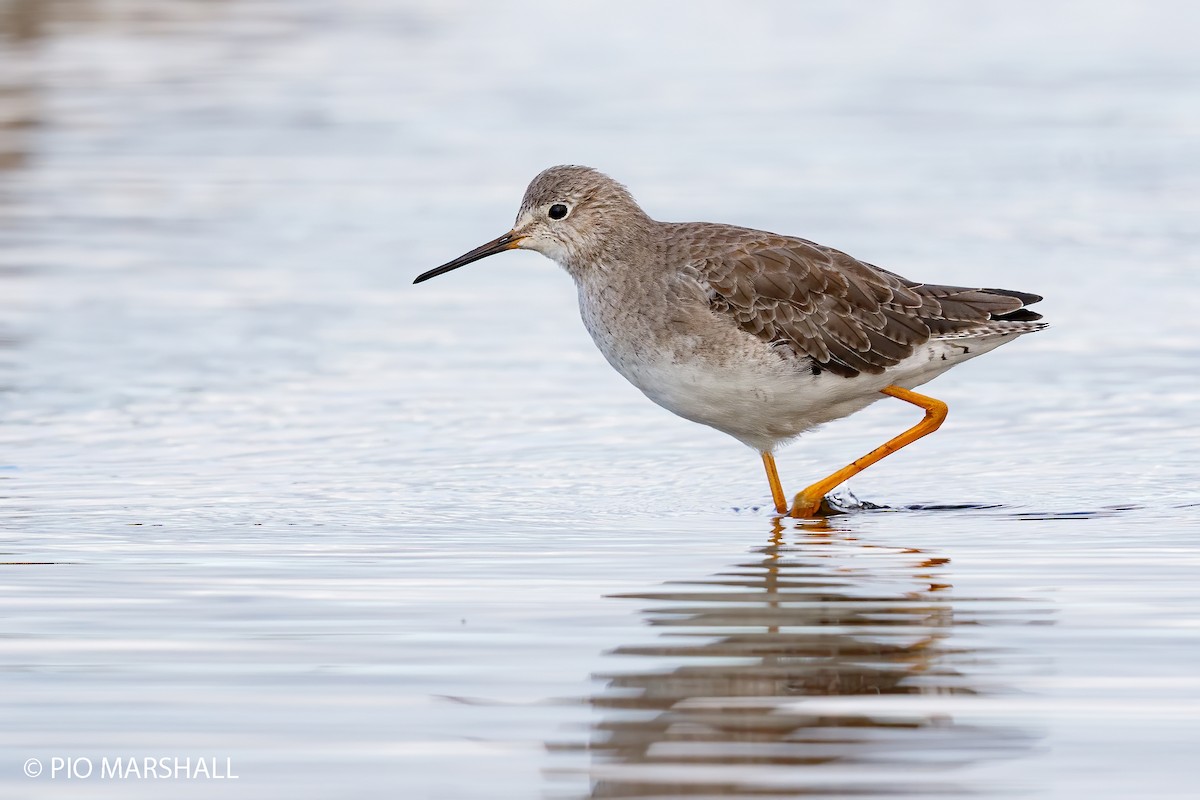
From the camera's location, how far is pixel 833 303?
1034cm

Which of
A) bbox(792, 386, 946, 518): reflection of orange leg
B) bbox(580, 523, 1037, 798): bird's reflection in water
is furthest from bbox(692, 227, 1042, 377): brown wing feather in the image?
bbox(580, 523, 1037, 798): bird's reflection in water

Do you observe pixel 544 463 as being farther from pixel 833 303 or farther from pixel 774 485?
pixel 833 303

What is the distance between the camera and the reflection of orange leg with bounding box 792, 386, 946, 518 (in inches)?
395

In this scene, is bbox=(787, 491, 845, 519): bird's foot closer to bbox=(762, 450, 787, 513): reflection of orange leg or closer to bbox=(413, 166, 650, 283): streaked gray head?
bbox=(762, 450, 787, 513): reflection of orange leg

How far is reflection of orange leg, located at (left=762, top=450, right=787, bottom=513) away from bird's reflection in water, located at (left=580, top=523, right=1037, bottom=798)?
4.89 feet

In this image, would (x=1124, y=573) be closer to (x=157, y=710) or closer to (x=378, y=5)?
(x=157, y=710)

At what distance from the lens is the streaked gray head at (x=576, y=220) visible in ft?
34.3

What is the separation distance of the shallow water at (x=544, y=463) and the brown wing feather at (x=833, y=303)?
0.78m

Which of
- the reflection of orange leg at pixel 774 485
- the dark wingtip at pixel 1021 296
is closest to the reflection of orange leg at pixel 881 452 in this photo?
the reflection of orange leg at pixel 774 485

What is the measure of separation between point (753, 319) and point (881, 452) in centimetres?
118

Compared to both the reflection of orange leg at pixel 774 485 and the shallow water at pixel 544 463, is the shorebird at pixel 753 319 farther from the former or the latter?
the shallow water at pixel 544 463

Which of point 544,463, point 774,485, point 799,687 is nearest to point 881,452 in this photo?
point 774,485

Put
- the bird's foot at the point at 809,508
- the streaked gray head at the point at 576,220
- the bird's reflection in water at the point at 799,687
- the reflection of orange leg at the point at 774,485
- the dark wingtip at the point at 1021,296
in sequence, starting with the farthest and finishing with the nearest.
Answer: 1. the dark wingtip at the point at 1021,296
2. the streaked gray head at the point at 576,220
3. the reflection of orange leg at the point at 774,485
4. the bird's foot at the point at 809,508
5. the bird's reflection in water at the point at 799,687

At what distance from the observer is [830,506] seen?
10234 millimetres
